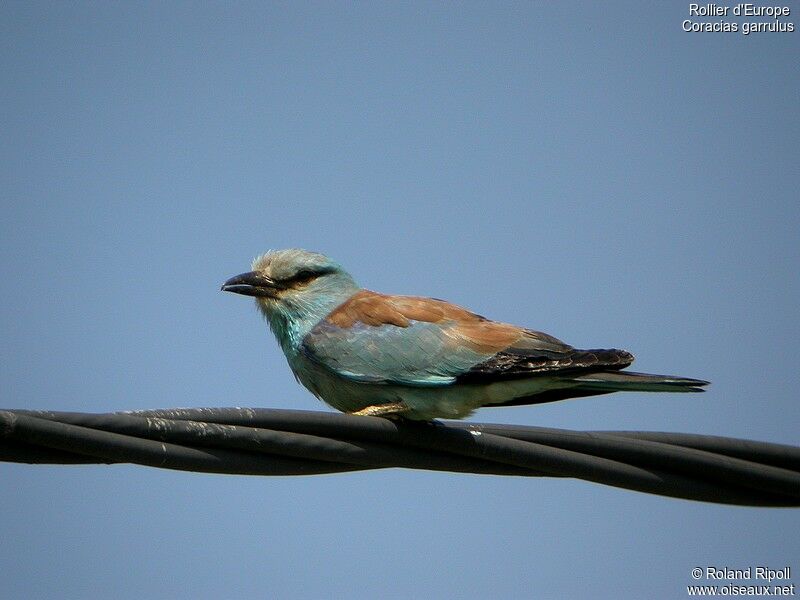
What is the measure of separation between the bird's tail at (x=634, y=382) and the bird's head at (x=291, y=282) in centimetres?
180

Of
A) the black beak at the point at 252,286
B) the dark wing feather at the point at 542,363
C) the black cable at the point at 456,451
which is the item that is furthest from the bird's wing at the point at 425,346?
the black cable at the point at 456,451

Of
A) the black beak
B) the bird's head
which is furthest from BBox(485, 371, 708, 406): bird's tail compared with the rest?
the black beak

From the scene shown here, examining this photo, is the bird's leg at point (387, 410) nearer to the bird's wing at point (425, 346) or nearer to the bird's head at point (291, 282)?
the bird's wing at point (425, 346)

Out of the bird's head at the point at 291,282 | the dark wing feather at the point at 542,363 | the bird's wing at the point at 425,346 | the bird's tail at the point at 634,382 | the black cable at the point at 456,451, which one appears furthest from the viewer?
the bird's head at the point at 291,282

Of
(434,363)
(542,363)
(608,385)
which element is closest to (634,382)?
(608,385)

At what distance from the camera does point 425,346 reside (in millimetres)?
5793

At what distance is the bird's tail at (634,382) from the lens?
16.8ft

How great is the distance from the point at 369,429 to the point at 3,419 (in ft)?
4.50

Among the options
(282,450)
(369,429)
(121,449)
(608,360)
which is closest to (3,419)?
(121,449)

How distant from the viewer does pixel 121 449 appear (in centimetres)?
359

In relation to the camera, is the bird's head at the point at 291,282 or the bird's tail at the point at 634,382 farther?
the bird's head at the point at 291,282

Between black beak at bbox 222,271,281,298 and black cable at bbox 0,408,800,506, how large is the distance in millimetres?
2496

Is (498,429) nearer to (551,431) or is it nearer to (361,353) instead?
(551,431)

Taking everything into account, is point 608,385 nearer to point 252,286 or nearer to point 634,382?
point 634,382
